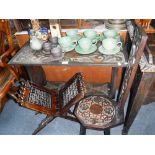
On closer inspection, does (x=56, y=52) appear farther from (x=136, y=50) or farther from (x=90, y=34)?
(x=136, y=50)

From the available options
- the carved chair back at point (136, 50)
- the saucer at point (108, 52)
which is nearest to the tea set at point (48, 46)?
the saucer at point (108, 52)

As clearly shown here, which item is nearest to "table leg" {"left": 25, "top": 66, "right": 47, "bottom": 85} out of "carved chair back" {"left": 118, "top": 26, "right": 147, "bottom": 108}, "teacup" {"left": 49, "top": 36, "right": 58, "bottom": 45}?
"teacup" {"left": 49, "top": 36, "right": 58, "bottom": 45}

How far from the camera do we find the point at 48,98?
2.18m

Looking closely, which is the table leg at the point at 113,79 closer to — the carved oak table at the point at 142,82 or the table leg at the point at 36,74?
the carved oak table at the point at 142,82

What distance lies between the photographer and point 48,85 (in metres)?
2.86

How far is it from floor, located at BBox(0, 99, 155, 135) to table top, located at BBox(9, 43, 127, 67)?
919mm

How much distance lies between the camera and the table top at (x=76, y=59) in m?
1.83

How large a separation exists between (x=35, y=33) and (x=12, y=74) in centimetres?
65

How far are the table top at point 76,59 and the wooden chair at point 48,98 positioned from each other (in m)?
0.18

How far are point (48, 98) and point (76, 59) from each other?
0.64m

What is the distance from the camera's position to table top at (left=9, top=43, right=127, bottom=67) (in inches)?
72.2

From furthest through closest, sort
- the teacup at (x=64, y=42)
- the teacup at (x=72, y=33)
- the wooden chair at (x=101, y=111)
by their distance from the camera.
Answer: the teacup at (x=72, y=33)
the teacup at (x=64, y=42)
the wooden chair at (x=101, y=111)

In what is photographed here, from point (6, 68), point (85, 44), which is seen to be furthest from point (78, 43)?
point (6, 68)

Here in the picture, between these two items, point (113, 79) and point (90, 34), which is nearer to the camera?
point (90, 34)
